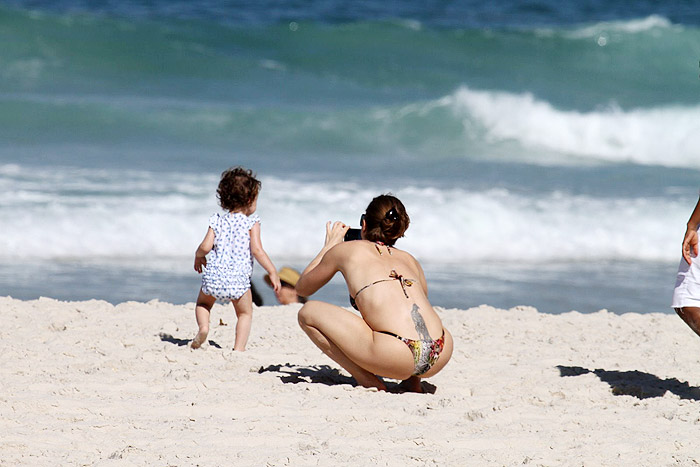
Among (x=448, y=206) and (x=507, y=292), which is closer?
(x=507, y=292)

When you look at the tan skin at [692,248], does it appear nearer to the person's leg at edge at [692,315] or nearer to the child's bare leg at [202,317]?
the person's leg at edge at [692,315]

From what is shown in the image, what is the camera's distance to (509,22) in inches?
822

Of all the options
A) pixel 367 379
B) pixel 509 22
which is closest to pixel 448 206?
pixel 367 379

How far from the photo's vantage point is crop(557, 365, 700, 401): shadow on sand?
4281 mm

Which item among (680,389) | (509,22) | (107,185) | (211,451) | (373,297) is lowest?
(211,451)

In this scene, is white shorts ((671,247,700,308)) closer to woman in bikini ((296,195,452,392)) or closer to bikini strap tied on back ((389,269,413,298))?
woman in bikini ((296,195,452,392))

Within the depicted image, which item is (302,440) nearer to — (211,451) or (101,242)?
(211,451)

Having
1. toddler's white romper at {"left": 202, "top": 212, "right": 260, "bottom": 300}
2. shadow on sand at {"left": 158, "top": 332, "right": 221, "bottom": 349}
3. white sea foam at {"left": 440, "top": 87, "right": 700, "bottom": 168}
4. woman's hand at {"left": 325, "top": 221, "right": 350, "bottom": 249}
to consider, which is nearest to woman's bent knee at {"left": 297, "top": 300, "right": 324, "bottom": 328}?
woman's hand at {"left": 325, "top": 221, "right": 350, "bottom": 249}

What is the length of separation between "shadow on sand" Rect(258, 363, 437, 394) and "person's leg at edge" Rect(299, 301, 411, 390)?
170 mm

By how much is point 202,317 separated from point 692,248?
102 inches

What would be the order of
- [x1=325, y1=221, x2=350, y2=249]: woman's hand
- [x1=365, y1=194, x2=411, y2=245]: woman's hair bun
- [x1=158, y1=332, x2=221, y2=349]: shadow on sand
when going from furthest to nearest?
[x1=158, y1=332, x2=221, y2=349]: shadow on sand
[x1=325, y1=221, x2=350, y2=249]: woman's hand
[x1=365, y1=194, x2=411, y2=245]: woman's hair bun

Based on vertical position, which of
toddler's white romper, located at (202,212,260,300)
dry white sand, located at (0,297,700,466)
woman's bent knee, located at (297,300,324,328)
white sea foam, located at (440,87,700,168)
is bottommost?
dry white sand, located at (0,297,700,466)

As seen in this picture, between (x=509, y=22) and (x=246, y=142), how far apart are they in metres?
9.67

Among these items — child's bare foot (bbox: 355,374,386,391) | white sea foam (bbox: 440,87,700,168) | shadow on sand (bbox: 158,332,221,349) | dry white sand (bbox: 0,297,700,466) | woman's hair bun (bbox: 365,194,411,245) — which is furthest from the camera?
white sea foam (bbox: 440,87,700,168)
